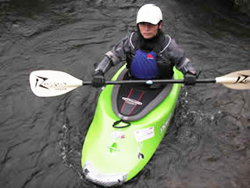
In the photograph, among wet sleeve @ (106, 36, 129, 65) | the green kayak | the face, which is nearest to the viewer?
the green kayak

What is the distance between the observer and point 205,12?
6.73 metres

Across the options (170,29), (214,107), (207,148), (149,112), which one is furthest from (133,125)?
(170,29)

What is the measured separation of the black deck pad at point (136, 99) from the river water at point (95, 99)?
2.05 ft

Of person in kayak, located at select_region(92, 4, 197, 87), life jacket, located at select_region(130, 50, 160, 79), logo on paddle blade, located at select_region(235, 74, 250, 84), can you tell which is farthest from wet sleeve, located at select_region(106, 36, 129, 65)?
logo on paddle blade, located at select_region(235, 74, 250, 84)

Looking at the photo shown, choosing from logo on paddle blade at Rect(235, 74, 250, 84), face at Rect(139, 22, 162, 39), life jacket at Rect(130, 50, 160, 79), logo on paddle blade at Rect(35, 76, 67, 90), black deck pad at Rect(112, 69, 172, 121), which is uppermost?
face at Rect(139, 22, 162, 39)

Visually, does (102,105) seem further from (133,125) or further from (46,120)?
(46,120)

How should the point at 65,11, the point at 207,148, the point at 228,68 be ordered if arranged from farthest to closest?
the point at 65,11 < the point at 228,68 < the point at 207,148

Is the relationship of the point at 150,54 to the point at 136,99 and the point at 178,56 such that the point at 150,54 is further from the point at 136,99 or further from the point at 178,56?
the point at 136,99

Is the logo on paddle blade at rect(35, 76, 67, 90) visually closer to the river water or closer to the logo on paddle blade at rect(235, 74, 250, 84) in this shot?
the river water

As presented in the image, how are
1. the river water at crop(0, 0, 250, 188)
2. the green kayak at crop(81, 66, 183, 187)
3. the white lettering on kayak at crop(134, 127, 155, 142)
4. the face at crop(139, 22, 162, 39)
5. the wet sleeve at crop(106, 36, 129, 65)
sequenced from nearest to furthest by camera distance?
1. the green kayak at crop(81, 66, 183, 187)
2. the white lettering on kayak at crop(134, 127, 155, 142)
3. the face at crop(139, 22, 162, 39)
4. the river water at crop(0, 0, 250, 188)
5. the wet sleeve at crop(106, 36, 129, 65)

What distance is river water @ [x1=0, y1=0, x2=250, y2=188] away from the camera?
3.38 meters

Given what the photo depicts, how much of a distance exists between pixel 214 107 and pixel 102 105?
76.1 inches

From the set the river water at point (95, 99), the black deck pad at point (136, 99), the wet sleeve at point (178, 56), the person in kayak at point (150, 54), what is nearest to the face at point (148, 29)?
the person in kayak at point (150, 54)

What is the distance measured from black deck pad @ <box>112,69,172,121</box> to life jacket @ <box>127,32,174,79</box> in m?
0.17
